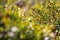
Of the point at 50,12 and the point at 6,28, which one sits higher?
the point at 50,12

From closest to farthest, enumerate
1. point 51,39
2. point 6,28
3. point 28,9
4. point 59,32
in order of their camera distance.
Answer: point 6,28, point 51,39, point 59,32, point 28,9

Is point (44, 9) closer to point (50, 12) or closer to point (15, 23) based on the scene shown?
point (50, 12)

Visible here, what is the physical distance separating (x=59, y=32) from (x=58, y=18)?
18.2 inches

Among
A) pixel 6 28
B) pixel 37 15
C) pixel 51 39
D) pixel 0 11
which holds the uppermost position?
pixel 37 15

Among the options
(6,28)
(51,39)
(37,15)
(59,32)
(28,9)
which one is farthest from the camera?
(28,9)

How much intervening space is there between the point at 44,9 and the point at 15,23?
3483 mm

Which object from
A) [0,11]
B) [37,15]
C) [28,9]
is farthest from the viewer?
[28,9]

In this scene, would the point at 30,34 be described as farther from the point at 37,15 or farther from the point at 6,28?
the point at 37,15

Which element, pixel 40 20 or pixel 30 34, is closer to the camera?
pixel 30 34

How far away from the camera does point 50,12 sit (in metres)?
5.51

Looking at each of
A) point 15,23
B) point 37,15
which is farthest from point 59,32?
point 15,23

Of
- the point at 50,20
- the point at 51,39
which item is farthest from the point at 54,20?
the point at 51,39

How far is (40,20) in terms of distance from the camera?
17.4 feet

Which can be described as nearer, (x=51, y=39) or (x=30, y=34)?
(x=30, y=34)
